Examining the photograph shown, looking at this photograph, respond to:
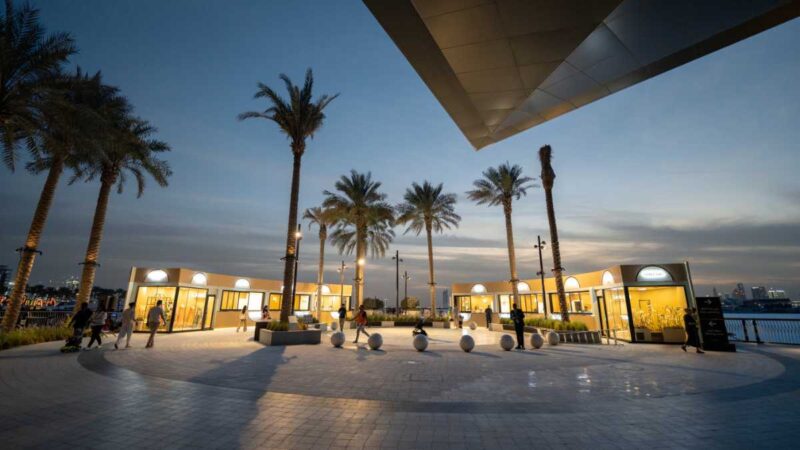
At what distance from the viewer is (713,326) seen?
12859mm

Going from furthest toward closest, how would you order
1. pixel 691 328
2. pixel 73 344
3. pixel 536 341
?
1. pixel 536 341
2. pixel 691 328
3. pixel 73 344

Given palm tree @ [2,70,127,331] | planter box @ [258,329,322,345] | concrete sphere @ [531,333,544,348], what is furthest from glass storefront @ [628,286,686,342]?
→ palm tree @ [2,70,127,331]

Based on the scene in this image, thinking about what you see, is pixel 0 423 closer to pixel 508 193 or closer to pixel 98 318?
pixel 98 318

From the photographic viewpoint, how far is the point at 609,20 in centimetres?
478

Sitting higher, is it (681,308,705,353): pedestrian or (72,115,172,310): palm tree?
(72,115,172,310): palm tree

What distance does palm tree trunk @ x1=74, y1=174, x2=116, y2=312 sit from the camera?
15.2m

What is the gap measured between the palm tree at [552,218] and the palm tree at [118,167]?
74.0 feet

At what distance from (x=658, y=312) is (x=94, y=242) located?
28134 mm

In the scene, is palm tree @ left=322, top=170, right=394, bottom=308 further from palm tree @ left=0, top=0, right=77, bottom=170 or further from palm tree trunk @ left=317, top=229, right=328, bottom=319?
palm tree @ left=0, top=0, right=77, bottom=170

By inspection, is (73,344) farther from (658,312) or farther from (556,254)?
(658,312)

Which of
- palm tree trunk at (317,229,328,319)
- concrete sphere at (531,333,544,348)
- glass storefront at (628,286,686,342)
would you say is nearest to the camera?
concrete sphere at (531,333,544,348)

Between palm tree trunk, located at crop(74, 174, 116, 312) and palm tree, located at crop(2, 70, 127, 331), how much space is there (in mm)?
1497

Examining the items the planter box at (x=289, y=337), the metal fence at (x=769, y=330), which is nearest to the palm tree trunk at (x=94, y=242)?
the planter box at (x=289, y=337)

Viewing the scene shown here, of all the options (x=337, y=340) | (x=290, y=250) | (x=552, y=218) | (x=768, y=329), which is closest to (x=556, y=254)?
(x=552, y=218)
